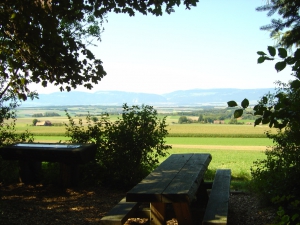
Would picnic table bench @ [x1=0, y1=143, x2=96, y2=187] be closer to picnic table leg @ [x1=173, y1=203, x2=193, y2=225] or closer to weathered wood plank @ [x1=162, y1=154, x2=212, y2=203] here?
weathered wood plank @ [x1=162, y1=154, x2=212, y2=203]

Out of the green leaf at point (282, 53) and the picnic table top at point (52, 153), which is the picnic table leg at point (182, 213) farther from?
the picnic table top at point (52, 153)

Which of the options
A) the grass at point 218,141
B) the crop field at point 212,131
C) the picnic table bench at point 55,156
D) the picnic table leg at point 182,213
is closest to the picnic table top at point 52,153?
the picnic table bench at point 55,156

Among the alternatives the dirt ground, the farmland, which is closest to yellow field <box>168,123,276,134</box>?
the farmland

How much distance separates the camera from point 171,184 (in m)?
3.94

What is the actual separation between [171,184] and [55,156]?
3585mm

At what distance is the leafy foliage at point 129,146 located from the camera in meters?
7.63

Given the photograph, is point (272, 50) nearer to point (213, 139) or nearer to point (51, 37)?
point (51, 37)

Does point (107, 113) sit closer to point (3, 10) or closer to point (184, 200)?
point (3, 10)

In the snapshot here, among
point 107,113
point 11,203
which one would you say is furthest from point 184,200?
point 107,113

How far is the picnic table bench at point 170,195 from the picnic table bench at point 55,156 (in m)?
2.18

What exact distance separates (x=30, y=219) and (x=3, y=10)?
11.2ft

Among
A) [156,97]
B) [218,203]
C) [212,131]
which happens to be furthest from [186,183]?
[156,97]

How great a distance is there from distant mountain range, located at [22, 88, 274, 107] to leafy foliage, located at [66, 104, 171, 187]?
27227 millimetres

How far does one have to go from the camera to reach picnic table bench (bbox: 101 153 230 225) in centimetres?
353
